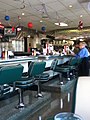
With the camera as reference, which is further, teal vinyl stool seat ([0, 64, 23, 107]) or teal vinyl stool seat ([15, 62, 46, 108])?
teal vinyl stool seat ([15, 62, 46, 108])

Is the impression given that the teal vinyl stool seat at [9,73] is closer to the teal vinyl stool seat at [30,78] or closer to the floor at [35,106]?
the teal vinyl stool seat at [30,78]

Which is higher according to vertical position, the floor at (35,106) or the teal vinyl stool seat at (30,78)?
the teal vinyl stool seat at (30,78)

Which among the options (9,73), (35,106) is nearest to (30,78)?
(35,106)

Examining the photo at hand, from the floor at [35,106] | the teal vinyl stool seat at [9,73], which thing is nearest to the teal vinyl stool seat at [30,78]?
the floor at [35,106]

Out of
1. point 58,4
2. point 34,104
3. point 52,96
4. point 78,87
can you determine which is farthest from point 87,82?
point 58,4

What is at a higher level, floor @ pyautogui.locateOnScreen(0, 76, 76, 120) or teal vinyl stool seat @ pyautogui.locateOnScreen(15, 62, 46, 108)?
teal vinyl stool seat @ pyautogui.locateOnScreen(15, 62, 46, 108)

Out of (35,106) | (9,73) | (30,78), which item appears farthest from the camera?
Answer: (35,106)

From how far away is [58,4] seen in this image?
7.19 meters

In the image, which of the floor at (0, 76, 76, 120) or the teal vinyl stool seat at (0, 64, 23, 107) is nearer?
the teal vinyl stool seat at (0, 64, 23, 107)

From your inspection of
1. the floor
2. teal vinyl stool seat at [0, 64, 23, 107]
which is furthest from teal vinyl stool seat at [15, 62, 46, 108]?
teal vinyl stool seat at [0, 64, 23, 107]

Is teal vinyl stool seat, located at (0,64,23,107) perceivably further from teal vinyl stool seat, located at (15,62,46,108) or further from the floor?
the floor

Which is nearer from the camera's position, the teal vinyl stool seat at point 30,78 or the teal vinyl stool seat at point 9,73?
the teal vinyl stool seat at point 9,73

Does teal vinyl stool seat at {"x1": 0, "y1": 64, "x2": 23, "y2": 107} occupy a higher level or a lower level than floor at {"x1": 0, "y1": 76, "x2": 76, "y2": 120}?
higher

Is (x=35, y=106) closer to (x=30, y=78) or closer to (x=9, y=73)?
(x=30, y=78)
